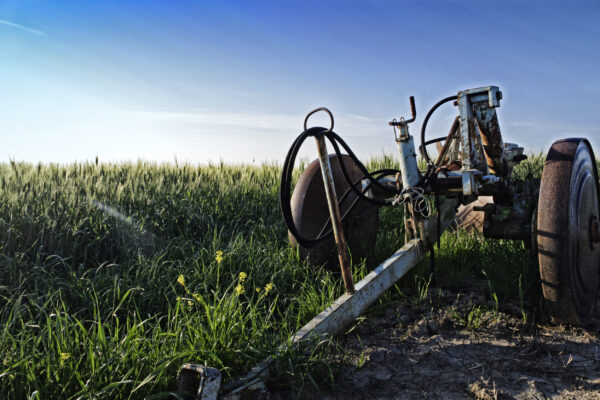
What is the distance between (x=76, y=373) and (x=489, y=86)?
2.70 m

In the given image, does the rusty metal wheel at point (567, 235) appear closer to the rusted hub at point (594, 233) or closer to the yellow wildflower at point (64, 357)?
the rusted hub at point (594, 233)

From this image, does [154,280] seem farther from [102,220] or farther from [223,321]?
[223,321]

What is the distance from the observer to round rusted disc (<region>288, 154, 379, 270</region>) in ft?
12.0

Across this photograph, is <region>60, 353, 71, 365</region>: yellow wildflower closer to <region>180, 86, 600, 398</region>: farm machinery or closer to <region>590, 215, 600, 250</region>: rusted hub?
<region>180, 86, 600, 398</region>: farm machinery

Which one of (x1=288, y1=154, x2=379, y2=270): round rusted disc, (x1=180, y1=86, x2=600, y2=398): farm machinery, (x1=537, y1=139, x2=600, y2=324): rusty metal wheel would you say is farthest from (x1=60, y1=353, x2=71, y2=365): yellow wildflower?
(x1=537, y1=139, x2=600, y2=324): rusty metal wheel

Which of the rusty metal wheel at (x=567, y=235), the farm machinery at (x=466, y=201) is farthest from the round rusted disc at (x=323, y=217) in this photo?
the rusty metal wheel at (x=567, y=235)

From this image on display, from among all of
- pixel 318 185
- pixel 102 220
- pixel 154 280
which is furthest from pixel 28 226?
pixel 318 185

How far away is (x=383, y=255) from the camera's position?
13.3ft

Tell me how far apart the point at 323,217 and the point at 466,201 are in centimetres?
104

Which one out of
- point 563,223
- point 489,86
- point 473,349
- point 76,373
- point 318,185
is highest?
point 489,86

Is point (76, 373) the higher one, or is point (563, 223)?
point (563, 223)

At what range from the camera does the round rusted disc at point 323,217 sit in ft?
12.0

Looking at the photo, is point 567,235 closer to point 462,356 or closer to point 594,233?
point 594,233

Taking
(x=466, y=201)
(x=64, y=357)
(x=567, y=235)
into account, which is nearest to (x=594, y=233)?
(x=567, y=235)
